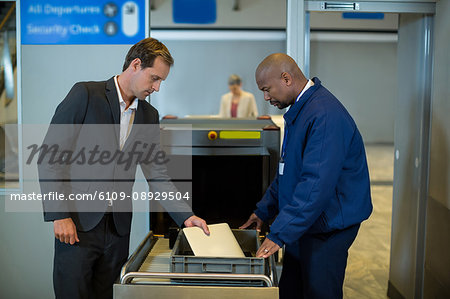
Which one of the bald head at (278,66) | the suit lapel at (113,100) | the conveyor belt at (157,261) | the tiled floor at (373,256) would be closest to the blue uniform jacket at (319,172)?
the bald head at (278,66)

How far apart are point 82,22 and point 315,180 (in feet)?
5.61

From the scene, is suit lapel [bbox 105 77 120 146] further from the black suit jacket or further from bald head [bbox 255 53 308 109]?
bald head [bbox 255 53 308 109]

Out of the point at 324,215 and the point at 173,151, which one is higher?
the point at 173,151

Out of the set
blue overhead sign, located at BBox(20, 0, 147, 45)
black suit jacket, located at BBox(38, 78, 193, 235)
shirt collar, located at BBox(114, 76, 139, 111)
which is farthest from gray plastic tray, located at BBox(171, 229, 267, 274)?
blue overhead sign, located at BBox(20, 0, 147, 45)

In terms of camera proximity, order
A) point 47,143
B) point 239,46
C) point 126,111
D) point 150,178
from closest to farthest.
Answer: point 47,143, point 126,111, point 150,178, point 239,46

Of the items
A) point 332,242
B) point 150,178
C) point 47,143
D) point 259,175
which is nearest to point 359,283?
point 259,175

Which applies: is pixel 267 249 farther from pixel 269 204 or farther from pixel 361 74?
pixel 361 74

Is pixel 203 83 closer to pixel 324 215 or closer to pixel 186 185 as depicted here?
pixel 186 185

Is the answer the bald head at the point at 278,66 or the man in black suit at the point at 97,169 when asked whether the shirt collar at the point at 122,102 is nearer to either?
the man in black suit at the point at 97,169

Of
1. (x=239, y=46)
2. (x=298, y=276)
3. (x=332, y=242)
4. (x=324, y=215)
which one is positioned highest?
(x=239, y=46)

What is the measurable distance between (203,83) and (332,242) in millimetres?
7919

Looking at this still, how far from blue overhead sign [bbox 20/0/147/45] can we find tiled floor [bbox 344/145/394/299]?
2.44 metres

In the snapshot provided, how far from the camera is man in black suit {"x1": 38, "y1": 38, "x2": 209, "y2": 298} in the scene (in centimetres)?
182

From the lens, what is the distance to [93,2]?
105 inches
